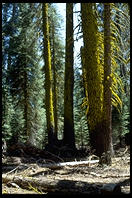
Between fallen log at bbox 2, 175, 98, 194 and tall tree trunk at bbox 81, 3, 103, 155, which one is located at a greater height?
tall tree trunk at bbox 81, 3, 103, 155

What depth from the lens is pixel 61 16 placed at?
56.5 feet

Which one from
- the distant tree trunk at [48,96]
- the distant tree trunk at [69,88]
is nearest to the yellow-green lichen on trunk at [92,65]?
the distant tree trunk at [69,88]

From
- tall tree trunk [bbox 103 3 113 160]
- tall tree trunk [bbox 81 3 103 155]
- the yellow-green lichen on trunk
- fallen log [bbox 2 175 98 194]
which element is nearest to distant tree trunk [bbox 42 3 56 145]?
tall tree trunk [bbox 81 3 103 155]

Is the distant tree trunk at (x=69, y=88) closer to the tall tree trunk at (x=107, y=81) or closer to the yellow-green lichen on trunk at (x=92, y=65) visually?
the yellow-green lichen on trunk at (x=92, y=65)

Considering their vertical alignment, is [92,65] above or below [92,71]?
above

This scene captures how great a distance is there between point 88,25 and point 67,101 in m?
4.47

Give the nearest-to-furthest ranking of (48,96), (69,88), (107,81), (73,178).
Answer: (73,178)
(107,81)
(69,88)
(48,96)

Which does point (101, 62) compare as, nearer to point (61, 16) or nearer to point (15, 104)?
point (61, 16)

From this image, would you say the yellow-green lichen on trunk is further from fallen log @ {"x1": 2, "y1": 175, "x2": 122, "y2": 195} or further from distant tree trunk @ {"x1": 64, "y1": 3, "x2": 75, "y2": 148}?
distant tree trunk @ {"x1": 64, "y1": 3, "x2": 75, "y2": 148}

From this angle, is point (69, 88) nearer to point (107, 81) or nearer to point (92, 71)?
point (92, 71)

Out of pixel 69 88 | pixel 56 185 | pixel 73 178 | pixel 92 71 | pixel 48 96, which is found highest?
pixel 92 71

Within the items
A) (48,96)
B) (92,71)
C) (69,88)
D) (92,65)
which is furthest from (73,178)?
(48,96)

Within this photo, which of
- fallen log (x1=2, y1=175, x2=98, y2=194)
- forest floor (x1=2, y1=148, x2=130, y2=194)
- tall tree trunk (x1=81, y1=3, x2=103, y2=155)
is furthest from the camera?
tall tree trunk (x1=81, y1=3, x2=103, y2=155)

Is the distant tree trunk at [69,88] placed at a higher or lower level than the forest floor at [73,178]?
higher
